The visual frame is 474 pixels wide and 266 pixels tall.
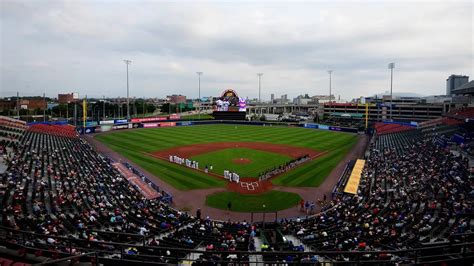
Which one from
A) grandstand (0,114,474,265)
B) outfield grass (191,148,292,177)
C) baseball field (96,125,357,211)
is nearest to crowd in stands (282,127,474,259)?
grandstand (0,114,474,265)

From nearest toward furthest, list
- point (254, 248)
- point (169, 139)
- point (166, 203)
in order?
point (254, 248) < point (166, 203) < point (169, 139)

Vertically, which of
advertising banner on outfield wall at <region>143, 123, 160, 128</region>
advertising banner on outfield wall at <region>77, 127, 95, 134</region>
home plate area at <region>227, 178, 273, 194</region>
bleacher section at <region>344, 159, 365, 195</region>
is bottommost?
home plate area at <region>227, 178, 273, 194</region>

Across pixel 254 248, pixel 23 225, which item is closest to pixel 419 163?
pixel 254 248

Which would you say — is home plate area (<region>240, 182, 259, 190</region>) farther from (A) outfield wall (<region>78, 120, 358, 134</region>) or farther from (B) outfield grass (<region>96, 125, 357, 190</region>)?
(A) outfield wall (<region>78, 120, 358, 134</region>)

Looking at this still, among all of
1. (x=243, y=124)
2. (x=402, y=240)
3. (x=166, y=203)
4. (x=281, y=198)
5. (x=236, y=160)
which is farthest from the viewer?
(x=243, y=124)

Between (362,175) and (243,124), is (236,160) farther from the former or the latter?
(243,124)

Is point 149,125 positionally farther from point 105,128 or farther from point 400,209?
point 400,209
